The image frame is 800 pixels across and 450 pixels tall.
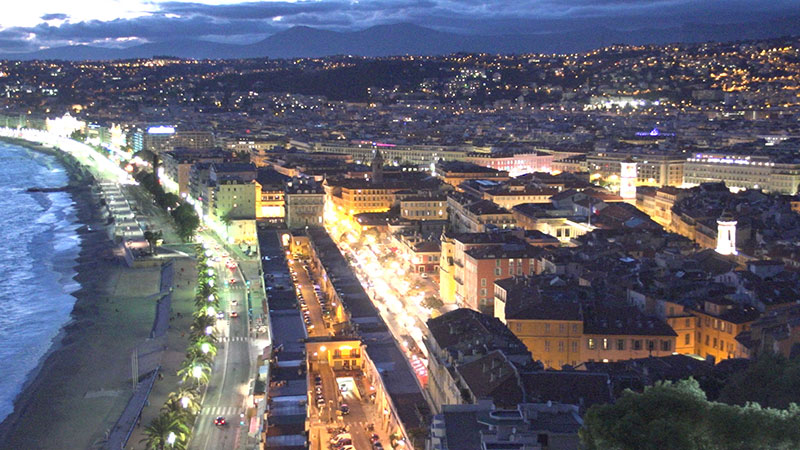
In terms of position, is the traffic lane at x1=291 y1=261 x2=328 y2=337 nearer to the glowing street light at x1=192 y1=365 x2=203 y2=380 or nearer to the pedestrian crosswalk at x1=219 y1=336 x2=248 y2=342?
the pedestrian crosswalk at x1=219 y1=336 x2=248 y2=342

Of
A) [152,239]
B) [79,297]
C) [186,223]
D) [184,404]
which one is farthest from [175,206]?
[184,404]

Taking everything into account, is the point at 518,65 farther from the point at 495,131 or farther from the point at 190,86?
the point at 495,131

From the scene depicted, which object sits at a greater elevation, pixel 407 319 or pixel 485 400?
pixel 485 400

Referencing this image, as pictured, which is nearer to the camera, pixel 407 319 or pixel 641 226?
pixel 407 319

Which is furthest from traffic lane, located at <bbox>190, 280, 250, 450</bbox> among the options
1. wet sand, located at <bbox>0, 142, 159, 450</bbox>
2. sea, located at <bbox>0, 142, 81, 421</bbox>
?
sea, located at <bbox>0, 142, 81, 421</bbox>

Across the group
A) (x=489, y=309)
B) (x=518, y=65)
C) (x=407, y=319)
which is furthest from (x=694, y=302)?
(x=518, y=65)

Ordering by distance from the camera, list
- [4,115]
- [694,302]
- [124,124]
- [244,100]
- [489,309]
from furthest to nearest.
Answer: [244,100] → [4,115] → [124,124] → [489,309] → [694,302]

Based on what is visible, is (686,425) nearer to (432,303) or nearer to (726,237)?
(432,303)
